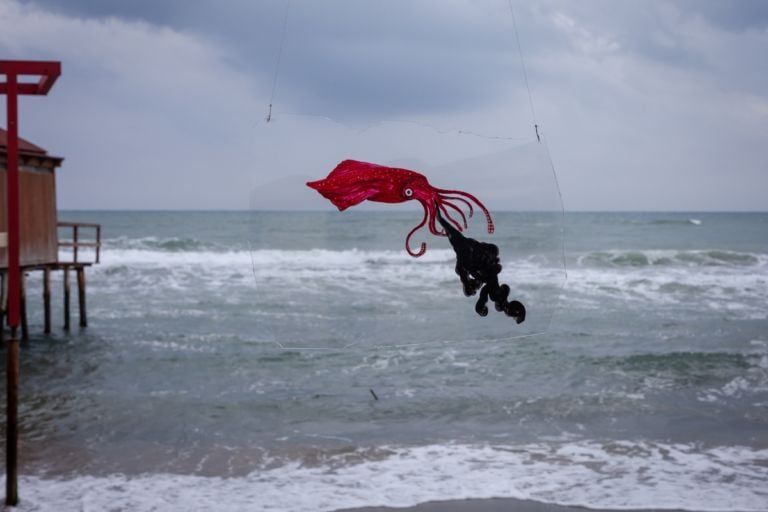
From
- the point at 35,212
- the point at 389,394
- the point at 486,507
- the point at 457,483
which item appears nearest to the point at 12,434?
the point at 457,483

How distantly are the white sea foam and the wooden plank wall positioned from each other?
825 cm

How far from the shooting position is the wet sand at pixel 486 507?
19.2ft

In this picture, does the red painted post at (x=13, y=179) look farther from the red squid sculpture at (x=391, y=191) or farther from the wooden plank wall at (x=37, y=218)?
the wooden plank wall at (x=37, y=218)

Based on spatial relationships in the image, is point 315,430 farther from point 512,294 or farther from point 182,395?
point 512,294

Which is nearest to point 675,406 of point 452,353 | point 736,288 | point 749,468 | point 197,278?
point 749,468

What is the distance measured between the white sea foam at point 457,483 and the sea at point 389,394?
0.03 metres

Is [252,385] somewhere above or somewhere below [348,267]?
below

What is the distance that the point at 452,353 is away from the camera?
12305 mm

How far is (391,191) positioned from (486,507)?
3603 millimetres

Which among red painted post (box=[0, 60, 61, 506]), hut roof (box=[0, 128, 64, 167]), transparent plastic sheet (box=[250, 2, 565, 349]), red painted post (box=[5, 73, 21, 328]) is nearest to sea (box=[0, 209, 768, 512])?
transparent plastic sheet (box=[250, 2, 565, 349])

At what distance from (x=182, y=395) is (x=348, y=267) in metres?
7.49

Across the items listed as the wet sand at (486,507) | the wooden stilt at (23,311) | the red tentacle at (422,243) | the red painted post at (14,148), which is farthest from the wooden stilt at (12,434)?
the wooden stilt at (23,311)

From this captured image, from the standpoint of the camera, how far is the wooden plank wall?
1363cm

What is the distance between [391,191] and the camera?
3.20 m
